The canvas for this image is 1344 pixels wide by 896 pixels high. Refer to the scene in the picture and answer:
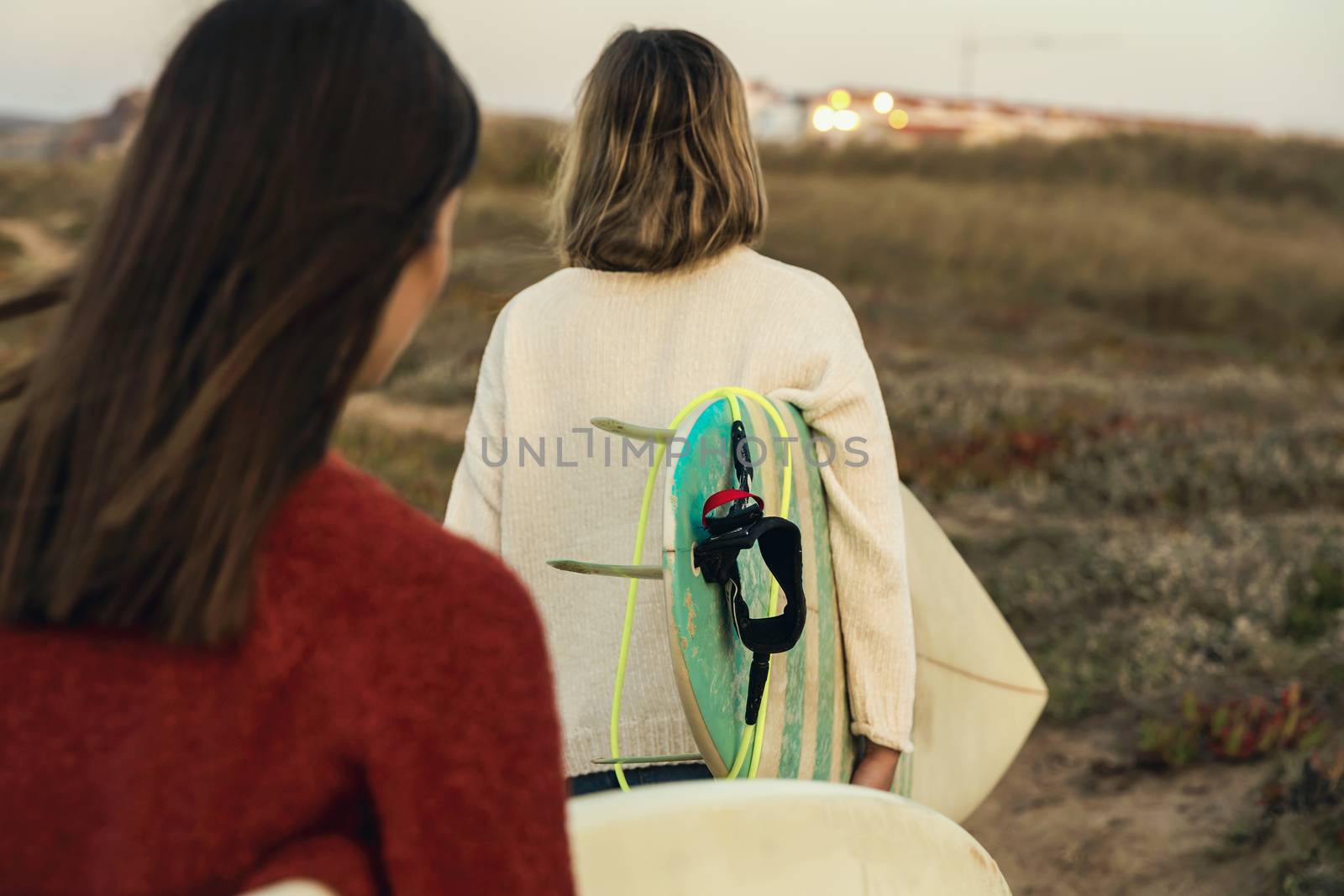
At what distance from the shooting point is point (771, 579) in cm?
230

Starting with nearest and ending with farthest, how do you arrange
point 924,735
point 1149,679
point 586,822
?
point 586,822
point 924,735
point 1149,679

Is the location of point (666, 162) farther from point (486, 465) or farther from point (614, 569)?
point (614, 569)

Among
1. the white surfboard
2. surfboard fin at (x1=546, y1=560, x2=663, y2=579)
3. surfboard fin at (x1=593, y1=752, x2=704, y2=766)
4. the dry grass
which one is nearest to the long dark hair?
the dry grass

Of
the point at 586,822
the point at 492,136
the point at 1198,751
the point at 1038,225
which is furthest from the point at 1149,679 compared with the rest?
the point at 492,136

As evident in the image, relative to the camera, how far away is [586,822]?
1.25m

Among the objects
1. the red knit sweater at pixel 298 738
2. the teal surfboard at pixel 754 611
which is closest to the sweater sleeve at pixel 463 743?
the red knit sweater at pixel 298 738

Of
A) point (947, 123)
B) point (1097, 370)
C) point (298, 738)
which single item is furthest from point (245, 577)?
point (947, 123)

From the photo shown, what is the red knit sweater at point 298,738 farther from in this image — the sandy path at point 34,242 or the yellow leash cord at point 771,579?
the sandy path at point 34,242

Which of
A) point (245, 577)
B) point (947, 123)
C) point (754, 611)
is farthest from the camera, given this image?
point (947, 123)

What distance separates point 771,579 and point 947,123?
46037 millimetres

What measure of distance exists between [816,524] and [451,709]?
1.46m

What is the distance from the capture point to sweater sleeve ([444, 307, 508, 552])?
8.11 feet

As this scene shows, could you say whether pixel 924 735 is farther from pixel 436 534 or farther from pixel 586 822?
pixel 436 534

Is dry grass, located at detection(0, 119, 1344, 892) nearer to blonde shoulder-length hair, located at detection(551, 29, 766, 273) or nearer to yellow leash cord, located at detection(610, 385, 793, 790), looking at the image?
blonde shoulder-length hair, located at detection(551, 29, 766, 273)
